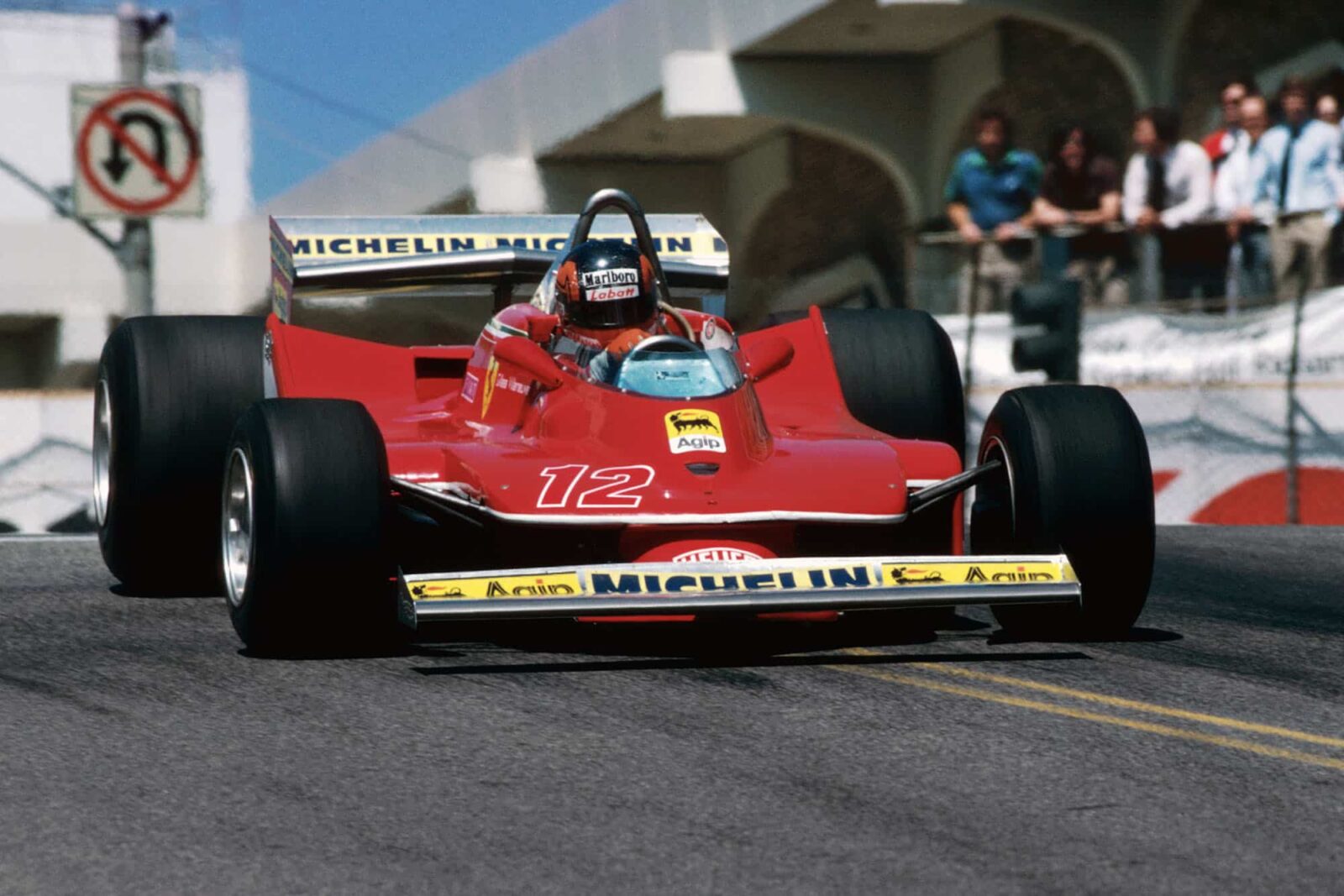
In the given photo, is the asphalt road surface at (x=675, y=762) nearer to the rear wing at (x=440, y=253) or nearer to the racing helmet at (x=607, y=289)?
the racing helmet at (x=607, y=289)

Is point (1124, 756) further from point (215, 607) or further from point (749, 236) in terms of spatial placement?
point (749, 236)

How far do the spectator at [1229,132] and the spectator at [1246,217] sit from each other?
1.4 inches

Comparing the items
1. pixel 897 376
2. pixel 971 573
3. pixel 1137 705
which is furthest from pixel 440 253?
pixel 1137 705

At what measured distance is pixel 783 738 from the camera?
5.30m

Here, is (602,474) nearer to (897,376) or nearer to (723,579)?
(723,579)

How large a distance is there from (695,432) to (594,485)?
39 centimetres

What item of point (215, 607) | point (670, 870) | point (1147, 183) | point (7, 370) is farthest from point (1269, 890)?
point (7, 370)

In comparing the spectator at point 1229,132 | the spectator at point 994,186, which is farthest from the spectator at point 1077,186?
the spectator at point 1229,132

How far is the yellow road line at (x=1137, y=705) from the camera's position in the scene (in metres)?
5.40

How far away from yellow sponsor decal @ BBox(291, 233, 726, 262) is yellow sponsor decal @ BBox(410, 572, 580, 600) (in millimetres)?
3399

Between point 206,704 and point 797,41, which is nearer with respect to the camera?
point 206,704

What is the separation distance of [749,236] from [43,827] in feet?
71.6

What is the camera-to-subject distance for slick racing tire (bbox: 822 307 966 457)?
8531 mm

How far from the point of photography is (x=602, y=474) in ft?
21.6
